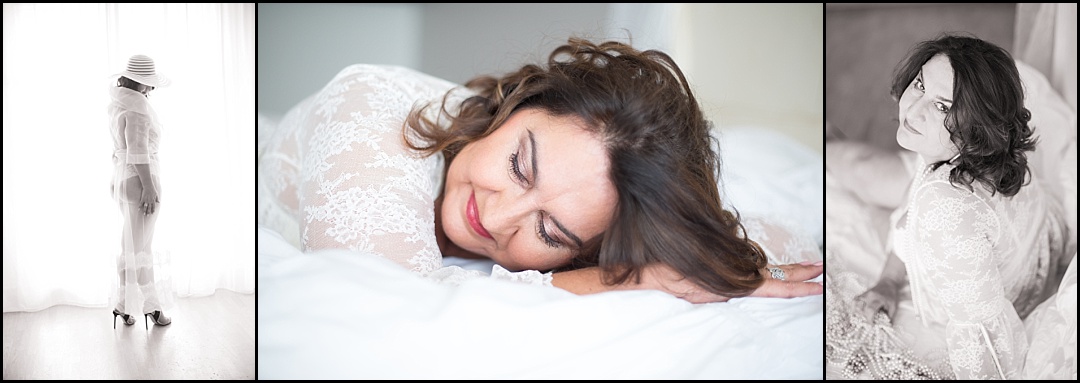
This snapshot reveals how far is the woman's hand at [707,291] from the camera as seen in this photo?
4.55 ft

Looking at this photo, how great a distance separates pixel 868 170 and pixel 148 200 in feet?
6.14

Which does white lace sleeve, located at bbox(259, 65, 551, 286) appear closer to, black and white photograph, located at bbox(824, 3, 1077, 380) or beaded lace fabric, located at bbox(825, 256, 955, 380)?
beaded lace fabric, located at bbox(825, 256, 955, 380)

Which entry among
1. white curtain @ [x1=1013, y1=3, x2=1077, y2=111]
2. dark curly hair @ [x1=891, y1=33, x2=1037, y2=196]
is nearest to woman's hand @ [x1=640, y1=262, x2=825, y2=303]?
dark curly hair @ [x1=891, y1=33, x2=1037, y2=196]

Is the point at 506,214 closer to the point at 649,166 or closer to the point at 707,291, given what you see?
the point at 649,166

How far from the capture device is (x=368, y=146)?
56.8 inches

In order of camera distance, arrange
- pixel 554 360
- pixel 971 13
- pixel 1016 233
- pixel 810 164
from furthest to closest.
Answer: pixel 810 164 → pixel 971 13 → pixel 1016 233 → pixel 554 360

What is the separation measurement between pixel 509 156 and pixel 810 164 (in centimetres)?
114

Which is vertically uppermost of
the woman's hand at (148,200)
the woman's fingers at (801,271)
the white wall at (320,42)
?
the white wall at (320,42)

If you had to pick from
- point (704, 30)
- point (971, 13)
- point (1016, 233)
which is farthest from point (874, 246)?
point (704, 30)

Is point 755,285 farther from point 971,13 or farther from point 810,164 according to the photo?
point 971,13

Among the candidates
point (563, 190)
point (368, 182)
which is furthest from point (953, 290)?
point (368, 182)

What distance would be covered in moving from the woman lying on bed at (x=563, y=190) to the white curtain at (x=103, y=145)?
1.57 ft

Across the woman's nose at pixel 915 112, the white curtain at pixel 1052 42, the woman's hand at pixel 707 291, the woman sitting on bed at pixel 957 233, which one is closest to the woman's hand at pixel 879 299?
the woman sitting on bed at pixel 957 233

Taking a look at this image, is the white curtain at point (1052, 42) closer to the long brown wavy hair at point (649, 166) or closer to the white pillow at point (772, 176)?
the white pillow at point (772, 176)
